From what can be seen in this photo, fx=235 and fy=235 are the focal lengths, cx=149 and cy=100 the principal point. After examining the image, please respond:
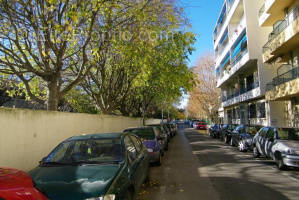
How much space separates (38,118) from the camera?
713 cm

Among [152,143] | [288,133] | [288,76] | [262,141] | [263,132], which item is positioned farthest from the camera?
[288,76]

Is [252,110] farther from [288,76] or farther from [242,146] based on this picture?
[242,146]

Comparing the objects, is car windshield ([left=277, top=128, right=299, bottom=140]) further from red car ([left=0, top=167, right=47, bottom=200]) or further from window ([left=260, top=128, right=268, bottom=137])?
red car ([left=0, top=167, right=47, bottom=200])

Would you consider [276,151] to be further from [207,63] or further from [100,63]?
[207,63]

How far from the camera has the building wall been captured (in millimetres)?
5852

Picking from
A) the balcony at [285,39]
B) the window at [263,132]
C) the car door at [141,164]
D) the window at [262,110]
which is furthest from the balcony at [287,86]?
the car door at [141,164]

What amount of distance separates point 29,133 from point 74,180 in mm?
3879

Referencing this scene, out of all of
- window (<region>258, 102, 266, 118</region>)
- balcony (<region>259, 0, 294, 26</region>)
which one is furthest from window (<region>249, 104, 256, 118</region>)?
balcony (<region>259, 0, 294, 26</region>)

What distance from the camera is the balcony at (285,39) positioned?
45.4 ft

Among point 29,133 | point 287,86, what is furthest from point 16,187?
point 287,86

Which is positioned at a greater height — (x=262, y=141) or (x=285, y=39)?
(x=285, y=39)

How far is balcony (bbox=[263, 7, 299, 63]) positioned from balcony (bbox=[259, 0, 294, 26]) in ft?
2.72

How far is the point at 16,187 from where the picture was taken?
2184mm

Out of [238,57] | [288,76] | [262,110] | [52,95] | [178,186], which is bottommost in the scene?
[178,186]
